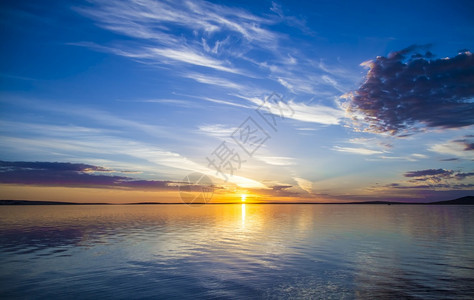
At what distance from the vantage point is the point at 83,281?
19.9 meters

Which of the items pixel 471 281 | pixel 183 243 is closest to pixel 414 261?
pixel 471 281

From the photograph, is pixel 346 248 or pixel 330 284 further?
pixel 346 248

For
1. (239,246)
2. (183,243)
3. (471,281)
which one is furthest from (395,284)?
(183,243)

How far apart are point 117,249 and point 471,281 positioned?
110 ft

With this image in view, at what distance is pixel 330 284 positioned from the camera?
19172mm

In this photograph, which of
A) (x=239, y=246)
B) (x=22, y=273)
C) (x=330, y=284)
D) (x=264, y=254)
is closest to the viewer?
(x=330, y=284)

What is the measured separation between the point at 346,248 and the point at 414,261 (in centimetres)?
786

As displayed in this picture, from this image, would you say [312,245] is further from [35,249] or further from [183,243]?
[35,249]

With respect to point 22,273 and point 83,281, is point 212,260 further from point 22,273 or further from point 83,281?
point 22,273

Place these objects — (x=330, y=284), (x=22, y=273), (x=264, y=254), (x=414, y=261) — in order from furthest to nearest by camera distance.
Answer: (x=264, y=254)
(x=414, y=261)
(x=22, y=273)
(x=330, y=284)

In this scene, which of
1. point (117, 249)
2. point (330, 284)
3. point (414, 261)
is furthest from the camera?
point (117, 249)

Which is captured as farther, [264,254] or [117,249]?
[117,249]

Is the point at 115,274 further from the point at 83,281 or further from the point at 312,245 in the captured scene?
the point at 312,245

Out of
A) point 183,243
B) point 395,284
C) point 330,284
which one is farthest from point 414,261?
point 183,243
